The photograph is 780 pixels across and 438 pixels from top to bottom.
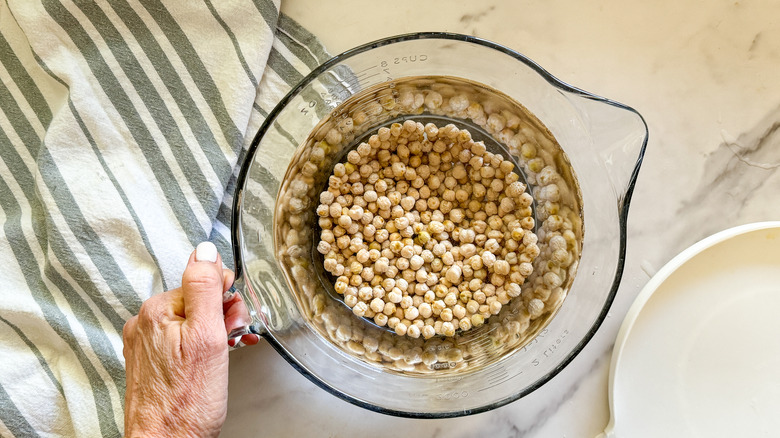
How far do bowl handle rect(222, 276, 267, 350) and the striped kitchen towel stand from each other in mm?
111

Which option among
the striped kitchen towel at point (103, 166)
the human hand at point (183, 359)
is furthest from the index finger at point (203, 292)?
the striped kitchen towel at point (103, 166)

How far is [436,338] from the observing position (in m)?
0.83

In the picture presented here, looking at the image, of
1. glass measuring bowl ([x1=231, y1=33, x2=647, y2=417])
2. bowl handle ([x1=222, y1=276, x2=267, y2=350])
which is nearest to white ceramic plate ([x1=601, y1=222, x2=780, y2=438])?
glass measuring bowl ([x1=231, y1=33, x2=647, y2=417])

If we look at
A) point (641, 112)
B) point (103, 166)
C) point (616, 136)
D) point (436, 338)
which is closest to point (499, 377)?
point (436, 338)

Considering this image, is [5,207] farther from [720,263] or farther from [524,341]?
[720,263]

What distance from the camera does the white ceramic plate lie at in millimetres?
876

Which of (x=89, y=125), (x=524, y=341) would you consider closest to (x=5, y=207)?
(x=89, y=125)

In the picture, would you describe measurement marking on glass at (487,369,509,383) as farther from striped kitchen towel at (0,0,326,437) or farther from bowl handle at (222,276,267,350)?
striped kitchen towel at (0,0,326,437)

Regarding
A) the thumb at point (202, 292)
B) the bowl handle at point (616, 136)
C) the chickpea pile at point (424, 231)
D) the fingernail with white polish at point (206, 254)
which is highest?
the bowl handle at point (616, 136)

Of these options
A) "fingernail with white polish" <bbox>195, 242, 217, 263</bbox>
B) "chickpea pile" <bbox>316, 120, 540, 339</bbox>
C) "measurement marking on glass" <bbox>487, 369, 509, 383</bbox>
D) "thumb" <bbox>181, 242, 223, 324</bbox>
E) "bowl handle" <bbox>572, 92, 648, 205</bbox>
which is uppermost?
"bowl handle" <bbox>572, 92, 648, 205</bbox>

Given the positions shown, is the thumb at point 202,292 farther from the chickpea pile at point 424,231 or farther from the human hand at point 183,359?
the chickpea pile at point 424,231

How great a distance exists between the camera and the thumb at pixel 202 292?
68 centimetres

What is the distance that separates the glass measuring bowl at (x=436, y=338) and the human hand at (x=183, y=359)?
0.05m

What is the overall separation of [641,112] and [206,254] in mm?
643
